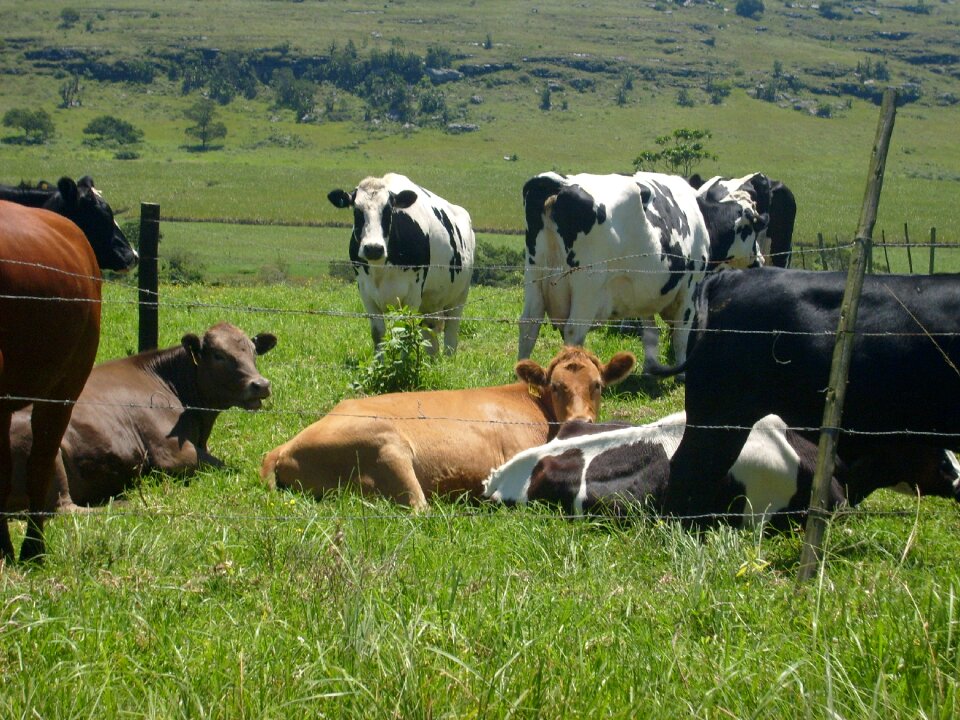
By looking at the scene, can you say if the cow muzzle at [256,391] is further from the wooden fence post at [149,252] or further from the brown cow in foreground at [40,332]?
the brown cow in foreground at [40,332]

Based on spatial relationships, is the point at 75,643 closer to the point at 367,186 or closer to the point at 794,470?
the point at 794,470

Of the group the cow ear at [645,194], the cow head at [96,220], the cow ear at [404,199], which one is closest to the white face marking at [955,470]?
the cow ear at [645,194]

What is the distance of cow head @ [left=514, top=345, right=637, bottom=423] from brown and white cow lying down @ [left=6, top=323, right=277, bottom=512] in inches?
90.1

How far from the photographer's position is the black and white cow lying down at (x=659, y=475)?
23.1 feet

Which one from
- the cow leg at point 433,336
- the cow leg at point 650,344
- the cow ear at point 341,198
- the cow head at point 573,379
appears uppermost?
the cow ear at point 341,198

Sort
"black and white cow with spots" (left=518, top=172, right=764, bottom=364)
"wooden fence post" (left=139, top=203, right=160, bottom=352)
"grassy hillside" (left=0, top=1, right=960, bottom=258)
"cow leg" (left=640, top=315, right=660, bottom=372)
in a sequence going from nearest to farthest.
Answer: "wooden fence post" (left=139, top=203, right=160, bottom=352), "black and white cow with spots" (left=518, top=172, right=764, bottom=364), "cow leg" (left=640, top=315, right=660, bottom=372), "grassy hillside" (left=0, top=1, right=960, bottom=258)

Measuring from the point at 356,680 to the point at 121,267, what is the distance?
11.2 meters

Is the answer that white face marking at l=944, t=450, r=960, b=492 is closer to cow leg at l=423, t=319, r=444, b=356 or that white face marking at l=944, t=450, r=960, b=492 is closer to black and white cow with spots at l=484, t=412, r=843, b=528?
black and white cow with spots at l=484, t=412, r=843, b=528

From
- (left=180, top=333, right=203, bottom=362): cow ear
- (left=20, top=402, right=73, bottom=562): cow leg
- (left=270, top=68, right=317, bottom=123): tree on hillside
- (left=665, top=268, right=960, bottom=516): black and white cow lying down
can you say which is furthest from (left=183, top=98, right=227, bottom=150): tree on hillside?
(left=665, top=268, right=960, bottom=516): black and white cow lying down

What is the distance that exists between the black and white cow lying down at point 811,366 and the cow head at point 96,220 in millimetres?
9369

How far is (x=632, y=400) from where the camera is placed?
37.1 feet

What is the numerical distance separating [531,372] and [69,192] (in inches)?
317

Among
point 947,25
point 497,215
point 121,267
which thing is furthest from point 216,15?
point 121,267

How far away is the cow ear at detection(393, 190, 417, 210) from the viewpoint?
13656 mm
